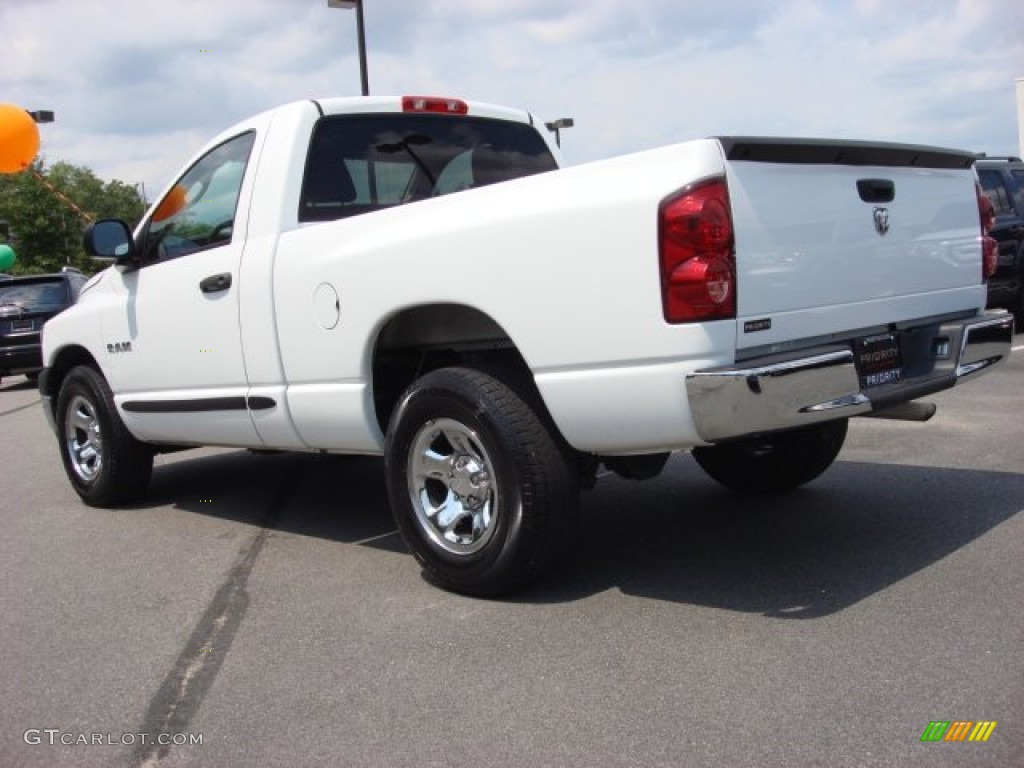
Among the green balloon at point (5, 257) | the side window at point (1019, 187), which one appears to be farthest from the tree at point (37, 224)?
the side window at point (1019, 187)

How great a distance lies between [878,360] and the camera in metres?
3.87

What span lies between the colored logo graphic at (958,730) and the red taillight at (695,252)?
1.33 m

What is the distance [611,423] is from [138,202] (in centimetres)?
8597

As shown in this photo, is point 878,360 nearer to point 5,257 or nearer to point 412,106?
point 412,106

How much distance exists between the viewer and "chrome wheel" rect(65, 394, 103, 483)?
6223mm

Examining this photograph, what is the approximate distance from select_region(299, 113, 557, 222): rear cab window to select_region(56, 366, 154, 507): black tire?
6.71 ft

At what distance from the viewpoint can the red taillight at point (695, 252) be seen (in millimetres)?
3229

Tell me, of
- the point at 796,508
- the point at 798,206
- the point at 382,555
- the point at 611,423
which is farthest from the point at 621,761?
the point at 796,508

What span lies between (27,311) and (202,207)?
1180 centimetres

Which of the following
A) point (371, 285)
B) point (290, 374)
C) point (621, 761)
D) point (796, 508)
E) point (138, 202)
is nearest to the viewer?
point (621, 761)

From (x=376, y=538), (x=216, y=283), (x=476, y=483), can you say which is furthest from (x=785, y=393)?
(x=216, y=283)

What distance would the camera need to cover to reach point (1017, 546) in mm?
4207

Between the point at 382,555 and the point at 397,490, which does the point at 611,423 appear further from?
the point at 382,555

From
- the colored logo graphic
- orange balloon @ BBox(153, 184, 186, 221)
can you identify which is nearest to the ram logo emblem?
the colored logo graphic
